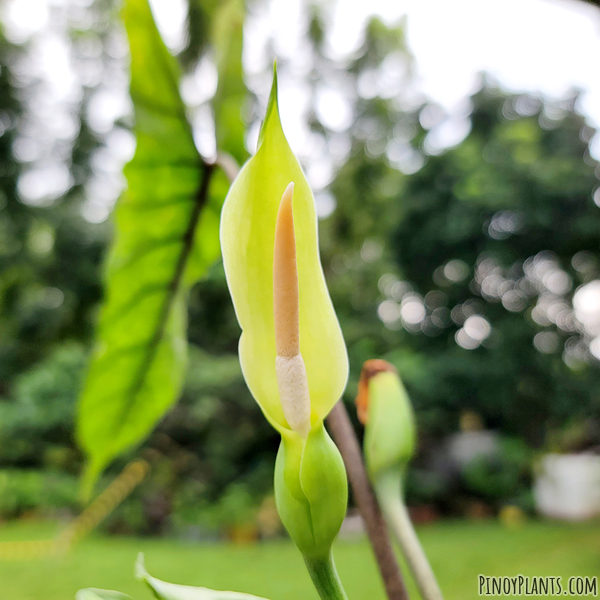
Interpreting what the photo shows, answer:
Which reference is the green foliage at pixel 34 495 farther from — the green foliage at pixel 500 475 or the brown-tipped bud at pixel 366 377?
the brown-tipped bud at pixel 366 377

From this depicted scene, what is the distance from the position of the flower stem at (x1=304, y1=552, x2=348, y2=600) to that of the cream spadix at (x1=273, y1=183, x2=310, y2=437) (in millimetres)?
28

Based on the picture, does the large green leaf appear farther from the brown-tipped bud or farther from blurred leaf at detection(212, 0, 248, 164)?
the brown-tipped bud

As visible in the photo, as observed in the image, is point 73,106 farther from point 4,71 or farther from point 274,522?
point 274,522

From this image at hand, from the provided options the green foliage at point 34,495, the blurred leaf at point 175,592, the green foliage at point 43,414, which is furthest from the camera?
the green foliage at point 43,414

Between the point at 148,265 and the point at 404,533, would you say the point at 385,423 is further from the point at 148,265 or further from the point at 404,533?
the point at 148,265

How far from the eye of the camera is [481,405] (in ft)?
9.20

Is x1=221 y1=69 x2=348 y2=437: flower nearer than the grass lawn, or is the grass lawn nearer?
x1=221 y1=69 x2=348 y2=437: flower

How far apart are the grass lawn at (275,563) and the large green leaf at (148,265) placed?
56.7 inches

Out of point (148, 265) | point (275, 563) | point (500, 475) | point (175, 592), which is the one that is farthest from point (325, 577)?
point (500, 475)

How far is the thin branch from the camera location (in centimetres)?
17

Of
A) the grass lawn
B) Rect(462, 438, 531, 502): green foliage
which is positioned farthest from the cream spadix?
Rect(462, 438, 531, 502): green foliage

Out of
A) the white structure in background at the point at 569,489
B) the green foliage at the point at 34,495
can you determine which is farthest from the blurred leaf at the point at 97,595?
the white structure in background at the point at 569,489

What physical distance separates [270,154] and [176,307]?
0.70 ft

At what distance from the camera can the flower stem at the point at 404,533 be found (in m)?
0.15
